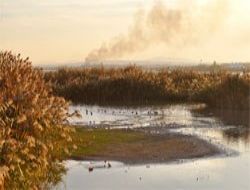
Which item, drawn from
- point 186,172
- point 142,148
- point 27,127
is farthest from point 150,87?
point 27,127

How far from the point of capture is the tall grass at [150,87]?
48281mm

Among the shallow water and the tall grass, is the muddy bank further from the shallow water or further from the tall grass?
the tall grass

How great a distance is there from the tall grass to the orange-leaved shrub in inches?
1122

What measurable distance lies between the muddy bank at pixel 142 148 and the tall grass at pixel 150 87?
1689 cm

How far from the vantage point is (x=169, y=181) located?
22.0 metres

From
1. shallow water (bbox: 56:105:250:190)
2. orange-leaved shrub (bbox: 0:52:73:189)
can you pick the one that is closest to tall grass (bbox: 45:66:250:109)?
shallow water (bbox: 56:105:250:190)

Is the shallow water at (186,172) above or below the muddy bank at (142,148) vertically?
below

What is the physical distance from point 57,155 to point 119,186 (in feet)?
7.55

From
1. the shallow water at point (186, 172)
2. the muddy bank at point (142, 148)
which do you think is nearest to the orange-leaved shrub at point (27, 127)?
the shallow water at point (186, 172)

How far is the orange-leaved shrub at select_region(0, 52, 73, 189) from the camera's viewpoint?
15.8 meters

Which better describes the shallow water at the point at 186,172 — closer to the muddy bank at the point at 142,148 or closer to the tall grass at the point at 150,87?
the muddy bank at the point at 142,148

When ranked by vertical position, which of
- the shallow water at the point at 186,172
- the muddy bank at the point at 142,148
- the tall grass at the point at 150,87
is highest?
the tall grass at the point at 150,87

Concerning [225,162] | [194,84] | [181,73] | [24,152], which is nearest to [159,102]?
[194,84]

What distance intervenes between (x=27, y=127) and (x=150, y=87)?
36502 mm
